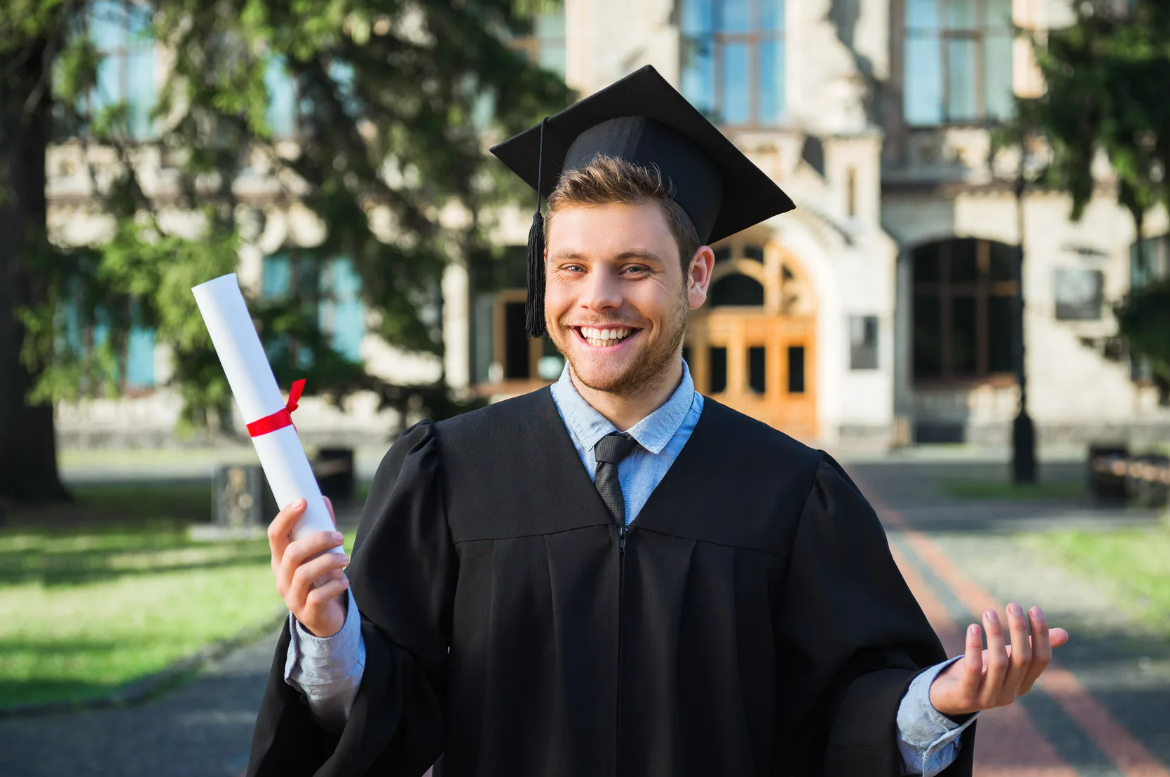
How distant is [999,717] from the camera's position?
659 cm

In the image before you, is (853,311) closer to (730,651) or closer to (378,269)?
(378,269)

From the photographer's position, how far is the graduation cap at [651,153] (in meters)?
2.59

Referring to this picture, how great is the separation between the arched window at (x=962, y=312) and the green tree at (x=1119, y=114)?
12649 millimetres

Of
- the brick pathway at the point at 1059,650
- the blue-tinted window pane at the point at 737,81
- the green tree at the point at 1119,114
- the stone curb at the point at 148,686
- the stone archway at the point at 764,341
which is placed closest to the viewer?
the brick pathway at the point at 1059,650

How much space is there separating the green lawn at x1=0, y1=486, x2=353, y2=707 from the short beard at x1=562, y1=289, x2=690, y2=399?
5.23 meters

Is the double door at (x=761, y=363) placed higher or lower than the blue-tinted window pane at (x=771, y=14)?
lower

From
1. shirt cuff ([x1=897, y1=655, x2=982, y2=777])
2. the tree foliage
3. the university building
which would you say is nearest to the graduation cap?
shirt cuff ([x1=897, y1=655, x2=982, y2=777])

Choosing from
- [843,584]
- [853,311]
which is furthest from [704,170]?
[853,311]

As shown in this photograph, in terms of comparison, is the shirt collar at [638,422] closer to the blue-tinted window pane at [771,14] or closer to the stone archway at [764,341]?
the stone archway at [764,341]

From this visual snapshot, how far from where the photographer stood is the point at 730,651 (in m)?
2.33

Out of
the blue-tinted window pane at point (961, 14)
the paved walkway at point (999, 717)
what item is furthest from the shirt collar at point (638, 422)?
the blue-tinted window pane at point (961, 14)

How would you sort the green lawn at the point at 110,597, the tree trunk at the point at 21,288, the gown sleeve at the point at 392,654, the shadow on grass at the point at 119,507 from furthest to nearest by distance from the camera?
the tree trunk at the point at 21,288, the shadow on grass at the point at 119,507, the green lawn at the point at 110,597, the gown sleeve at the point at 392,654

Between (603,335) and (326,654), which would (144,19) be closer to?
(603,335)

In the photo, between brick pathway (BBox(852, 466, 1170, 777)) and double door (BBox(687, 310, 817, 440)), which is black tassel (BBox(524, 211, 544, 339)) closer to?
brick pathway (BBox(852, 466, 1170, 777))
